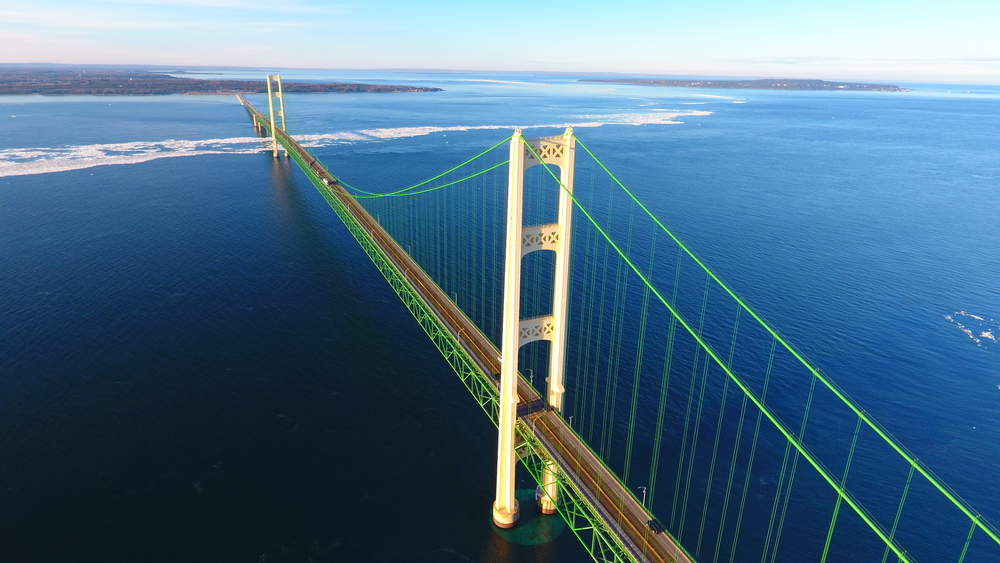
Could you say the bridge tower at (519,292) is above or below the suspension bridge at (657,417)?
above

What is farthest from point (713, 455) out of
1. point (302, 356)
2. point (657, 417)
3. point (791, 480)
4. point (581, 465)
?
point (302, 356)

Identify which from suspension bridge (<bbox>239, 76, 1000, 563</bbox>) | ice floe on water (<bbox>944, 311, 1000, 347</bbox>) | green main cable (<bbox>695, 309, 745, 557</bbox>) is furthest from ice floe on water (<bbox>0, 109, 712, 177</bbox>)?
ice floe on water (<bbox>944, 311, 1000, 347</bbox>)

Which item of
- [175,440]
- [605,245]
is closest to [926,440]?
[605,245]

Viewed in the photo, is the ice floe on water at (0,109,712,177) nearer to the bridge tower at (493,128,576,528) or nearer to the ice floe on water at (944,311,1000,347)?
the bridge tower at (493,128,576,528)

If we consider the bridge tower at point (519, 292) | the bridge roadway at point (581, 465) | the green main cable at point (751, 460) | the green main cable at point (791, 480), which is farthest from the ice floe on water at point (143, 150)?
the green main cable at point (791, 480)

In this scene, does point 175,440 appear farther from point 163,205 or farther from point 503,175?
point 503,175

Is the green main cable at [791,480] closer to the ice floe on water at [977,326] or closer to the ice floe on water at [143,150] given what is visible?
the ice floe on water at [977,326]

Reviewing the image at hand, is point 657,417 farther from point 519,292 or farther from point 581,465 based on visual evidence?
point 519,292
